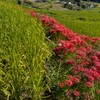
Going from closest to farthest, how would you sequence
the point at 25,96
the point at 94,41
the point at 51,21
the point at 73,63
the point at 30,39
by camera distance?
the point at 25,96, the point at 73,63, the point at 30,39, the point at 94,41, the point at 51,21

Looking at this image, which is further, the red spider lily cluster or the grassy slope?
the grassy slope

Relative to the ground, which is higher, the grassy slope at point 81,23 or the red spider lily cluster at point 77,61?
the grassy slope at point 81,23

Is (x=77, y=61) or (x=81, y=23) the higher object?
(x=81, y=23)

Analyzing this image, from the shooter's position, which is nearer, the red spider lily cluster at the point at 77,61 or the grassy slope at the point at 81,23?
the red spider lily cluster at the point at 77,61

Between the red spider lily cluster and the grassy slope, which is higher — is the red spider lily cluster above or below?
below

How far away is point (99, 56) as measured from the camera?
296cm

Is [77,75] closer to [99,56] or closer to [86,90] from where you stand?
[86,90]

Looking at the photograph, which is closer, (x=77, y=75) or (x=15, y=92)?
(x=15, y=92)

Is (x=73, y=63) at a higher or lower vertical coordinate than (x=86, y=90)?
higher

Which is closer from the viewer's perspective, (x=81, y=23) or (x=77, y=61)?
(x=77, y=61)

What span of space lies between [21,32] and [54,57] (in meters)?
1.08

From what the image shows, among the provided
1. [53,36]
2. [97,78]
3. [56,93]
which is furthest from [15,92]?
[53,36]

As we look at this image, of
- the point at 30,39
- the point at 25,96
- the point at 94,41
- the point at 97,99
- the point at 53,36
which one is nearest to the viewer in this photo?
the point at 97,99

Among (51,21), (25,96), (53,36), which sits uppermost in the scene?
(51,21)
